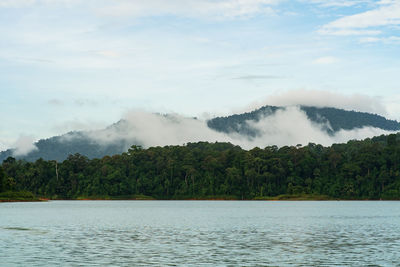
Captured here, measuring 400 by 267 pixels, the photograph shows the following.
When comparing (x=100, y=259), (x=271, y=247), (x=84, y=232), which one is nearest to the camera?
(x=100, y=259)

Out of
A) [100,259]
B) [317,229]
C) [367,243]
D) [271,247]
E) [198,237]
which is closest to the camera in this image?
[100,259]

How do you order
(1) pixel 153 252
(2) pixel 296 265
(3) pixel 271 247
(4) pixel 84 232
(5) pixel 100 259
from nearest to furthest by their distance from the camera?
(2) pixel 296 265, (5) pixel 100 259, (1) pixel 153 252, (3) pixel 271 247, (4) pixel 84 232

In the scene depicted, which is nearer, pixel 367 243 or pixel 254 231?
pixel 367 243

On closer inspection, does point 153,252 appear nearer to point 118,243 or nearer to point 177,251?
point 177,251

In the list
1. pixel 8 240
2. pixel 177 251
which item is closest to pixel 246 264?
pixel 177 251

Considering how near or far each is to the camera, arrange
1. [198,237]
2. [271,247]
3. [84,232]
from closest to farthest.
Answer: [271,247] < [198,237] < [84,232]

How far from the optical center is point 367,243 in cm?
6675

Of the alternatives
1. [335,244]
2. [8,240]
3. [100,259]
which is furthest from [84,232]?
[335,244]

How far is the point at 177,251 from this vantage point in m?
58.9

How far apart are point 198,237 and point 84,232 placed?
19.2 metres

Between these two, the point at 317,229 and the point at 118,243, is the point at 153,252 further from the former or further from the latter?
the point at 317,229

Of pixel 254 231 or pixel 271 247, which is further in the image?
pixel 254 231

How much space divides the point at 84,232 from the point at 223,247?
95.2 feet

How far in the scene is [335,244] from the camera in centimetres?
6612
